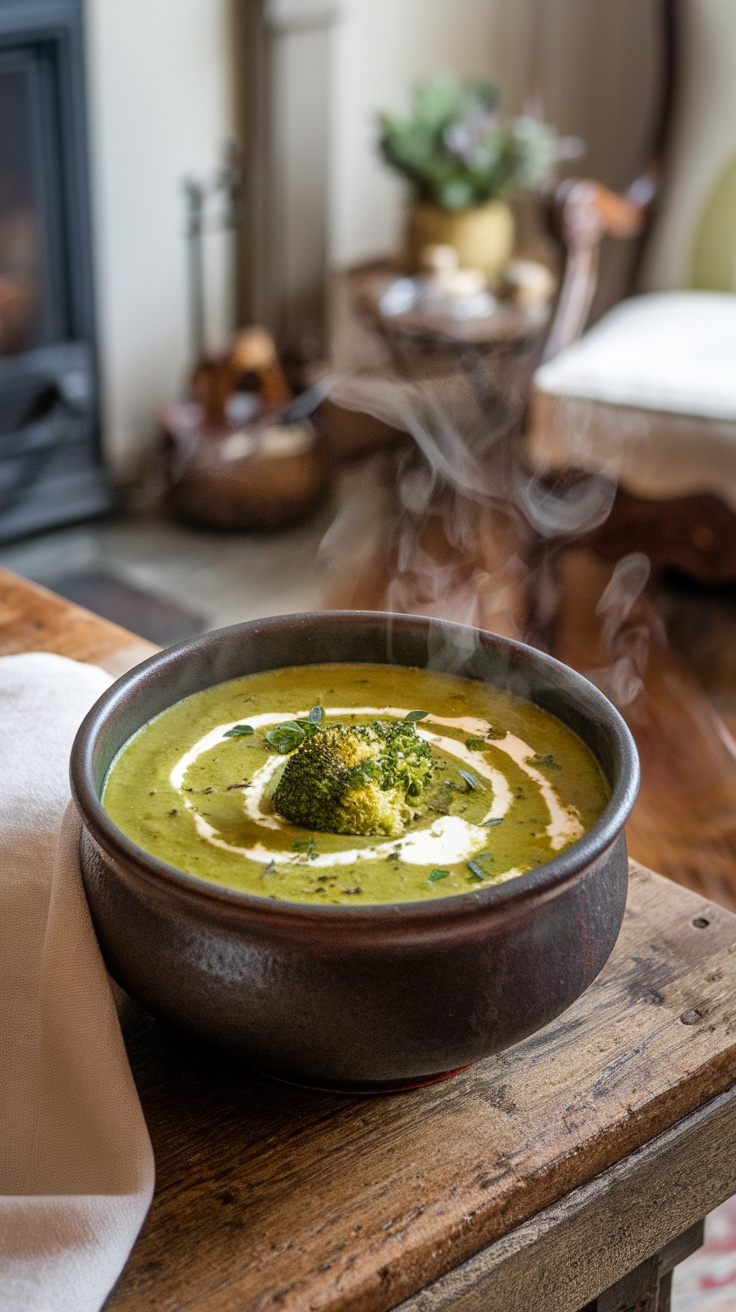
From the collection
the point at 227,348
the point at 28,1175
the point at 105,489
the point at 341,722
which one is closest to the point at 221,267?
the point at 227,348

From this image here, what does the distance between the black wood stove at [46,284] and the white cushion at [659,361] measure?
3.73ft

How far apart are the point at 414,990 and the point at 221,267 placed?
302 cm

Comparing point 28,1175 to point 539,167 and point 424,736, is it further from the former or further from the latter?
point 539,167

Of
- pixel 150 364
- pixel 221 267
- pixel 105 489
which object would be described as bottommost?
pixel 105 489

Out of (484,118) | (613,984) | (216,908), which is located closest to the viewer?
(216,908)

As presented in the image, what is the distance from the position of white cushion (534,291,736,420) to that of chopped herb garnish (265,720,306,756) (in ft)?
5.38

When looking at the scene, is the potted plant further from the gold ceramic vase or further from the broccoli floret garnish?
the broccoli floret garnish

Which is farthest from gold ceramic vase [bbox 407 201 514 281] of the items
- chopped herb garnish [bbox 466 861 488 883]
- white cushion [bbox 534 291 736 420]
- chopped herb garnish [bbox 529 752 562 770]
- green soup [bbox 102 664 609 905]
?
chopped herb garnish [bbox 466 861 488 883]

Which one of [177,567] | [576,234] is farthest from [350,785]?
[177,567]

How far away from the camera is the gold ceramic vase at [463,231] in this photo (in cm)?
313

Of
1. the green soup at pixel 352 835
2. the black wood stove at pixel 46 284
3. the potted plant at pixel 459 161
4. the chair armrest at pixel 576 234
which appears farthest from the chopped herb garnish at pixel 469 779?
the potted plant at pixel 459 161

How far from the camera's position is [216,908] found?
63 centimetres

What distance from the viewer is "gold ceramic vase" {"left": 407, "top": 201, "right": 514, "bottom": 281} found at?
3.13 m

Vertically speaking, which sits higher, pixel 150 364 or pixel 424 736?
pixel 424 736
